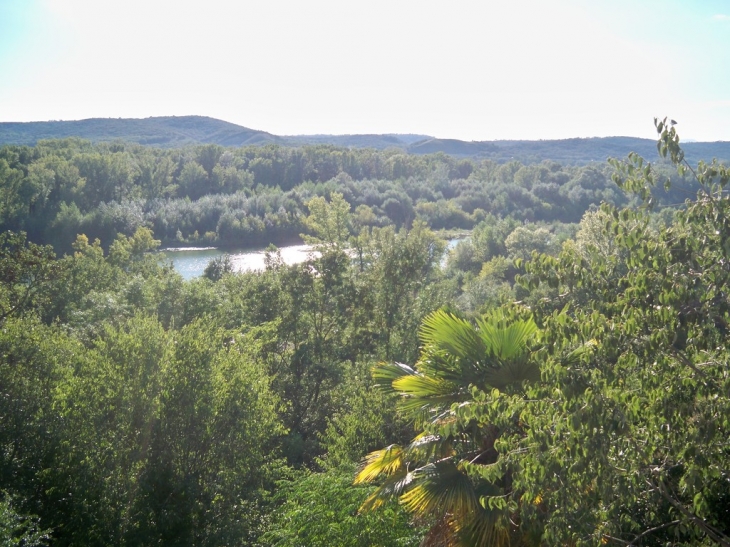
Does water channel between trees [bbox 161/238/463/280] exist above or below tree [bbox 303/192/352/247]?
below

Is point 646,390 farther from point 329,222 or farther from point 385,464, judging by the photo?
point 329,222

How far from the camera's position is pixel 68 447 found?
838 cm

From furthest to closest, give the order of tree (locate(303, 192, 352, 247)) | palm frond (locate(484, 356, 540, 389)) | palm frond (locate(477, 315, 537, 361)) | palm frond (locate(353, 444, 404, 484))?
tree (locate(303, 192, 352, 247)), palm frond (locate(353, 444, 404, 484)), palm frond (locate(484, 356, 540, 389)), palm frond (locate(477, 315, 537, 361))

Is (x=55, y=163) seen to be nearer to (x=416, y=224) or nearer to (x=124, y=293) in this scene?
(x=124, y=293)

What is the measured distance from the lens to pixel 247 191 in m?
93.1

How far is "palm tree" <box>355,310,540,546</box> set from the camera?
5.40 m

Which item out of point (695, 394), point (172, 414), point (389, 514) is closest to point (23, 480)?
point (172, 414)

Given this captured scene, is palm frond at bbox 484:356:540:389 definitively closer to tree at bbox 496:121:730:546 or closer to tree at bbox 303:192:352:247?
tree at bbox 496:121:730:546

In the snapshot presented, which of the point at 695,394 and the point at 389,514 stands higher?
the point at 695,394

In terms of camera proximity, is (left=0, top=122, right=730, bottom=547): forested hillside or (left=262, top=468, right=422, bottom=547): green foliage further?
(left=262, top=468, right=422, bottom=547): green foliage

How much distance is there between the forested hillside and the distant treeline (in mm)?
32518

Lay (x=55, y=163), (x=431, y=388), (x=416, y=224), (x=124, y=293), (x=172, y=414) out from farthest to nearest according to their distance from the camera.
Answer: (x=55, y=163) < (x=124, y=293) < (x=416, y=224) < (x=172, y=414) < (x=431, y=388)

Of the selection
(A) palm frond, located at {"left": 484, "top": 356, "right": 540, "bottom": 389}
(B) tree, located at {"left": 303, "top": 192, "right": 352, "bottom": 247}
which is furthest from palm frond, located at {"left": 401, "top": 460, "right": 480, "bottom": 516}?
(B) tree, located at {"left": 303, "top": 192, "right": 352, "bottom": 247}

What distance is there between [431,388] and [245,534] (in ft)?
14.2
